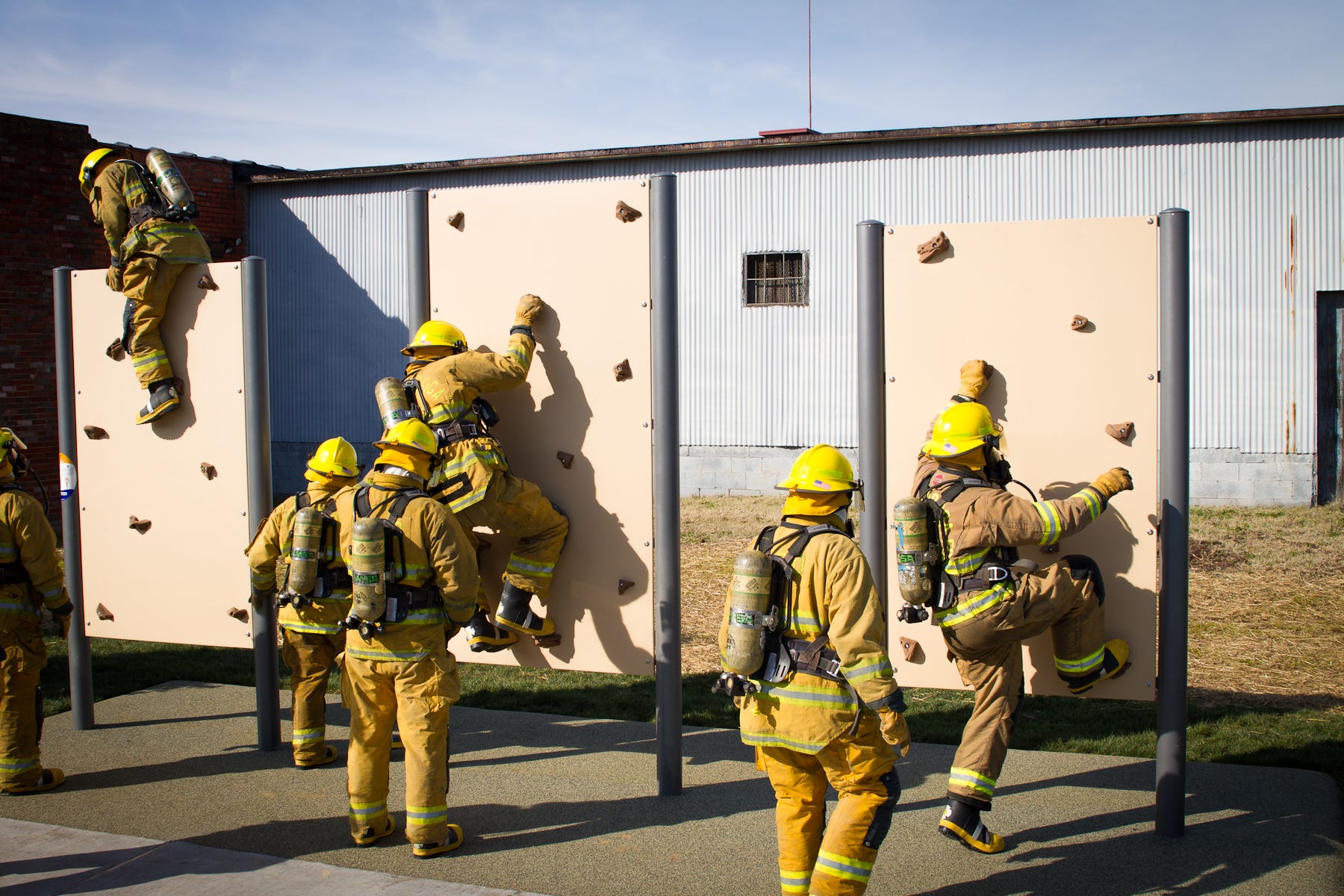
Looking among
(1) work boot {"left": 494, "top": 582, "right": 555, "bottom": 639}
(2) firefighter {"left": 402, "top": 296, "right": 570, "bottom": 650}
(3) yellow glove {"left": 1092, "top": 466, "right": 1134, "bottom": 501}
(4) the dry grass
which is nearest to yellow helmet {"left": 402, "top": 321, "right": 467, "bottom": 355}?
(2) firefighter {"left": 402, "top": 296, "right": 570, "bottom": 650}

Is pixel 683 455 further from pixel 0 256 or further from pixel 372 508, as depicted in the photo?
pixel 372 508

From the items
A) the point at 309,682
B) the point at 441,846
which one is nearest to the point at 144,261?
the point at 309,682

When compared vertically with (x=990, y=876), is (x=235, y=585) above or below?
above

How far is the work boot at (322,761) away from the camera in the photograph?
18.7ft

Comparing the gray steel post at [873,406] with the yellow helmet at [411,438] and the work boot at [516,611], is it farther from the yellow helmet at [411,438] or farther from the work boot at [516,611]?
the yellow helmet at [411,438]

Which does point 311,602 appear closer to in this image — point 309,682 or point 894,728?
point 309,682

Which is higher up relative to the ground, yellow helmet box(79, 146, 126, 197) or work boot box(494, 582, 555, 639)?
yellow helmet box(79, 146, 126, 197)

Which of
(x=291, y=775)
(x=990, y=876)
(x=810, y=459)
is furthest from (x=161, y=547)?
(x=990, y=876)

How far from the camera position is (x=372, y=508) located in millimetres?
4551

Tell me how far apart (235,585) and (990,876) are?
4.41 meters

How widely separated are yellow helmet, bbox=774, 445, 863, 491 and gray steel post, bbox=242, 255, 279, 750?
340cm

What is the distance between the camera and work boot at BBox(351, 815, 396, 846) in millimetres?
4609

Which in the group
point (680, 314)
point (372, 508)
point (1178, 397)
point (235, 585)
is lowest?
point (235, 585)

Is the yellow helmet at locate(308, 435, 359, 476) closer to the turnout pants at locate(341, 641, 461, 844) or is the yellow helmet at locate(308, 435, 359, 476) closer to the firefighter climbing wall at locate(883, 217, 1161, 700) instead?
the turnout pants at locate(341, 641, 461, 844)
